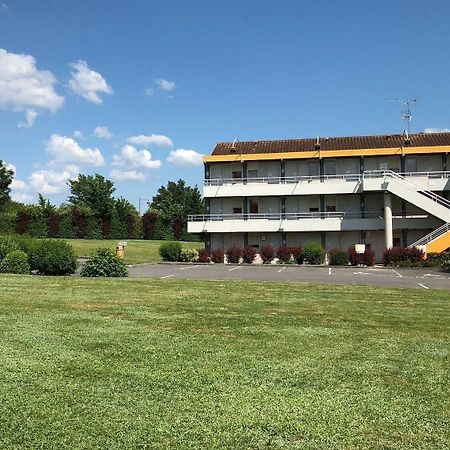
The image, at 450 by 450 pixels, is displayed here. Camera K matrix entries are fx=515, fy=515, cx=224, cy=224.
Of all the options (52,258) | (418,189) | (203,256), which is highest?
(418,189)

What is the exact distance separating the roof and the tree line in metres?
18.7

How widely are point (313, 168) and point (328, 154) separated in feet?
6.35

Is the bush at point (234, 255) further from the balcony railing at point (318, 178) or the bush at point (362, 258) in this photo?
the balcony railing at point (318, 178)

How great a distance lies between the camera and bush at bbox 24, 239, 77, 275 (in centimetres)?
1920

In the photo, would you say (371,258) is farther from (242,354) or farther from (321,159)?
(242,354)

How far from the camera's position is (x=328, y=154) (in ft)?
137

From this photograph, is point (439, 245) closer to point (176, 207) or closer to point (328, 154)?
point (328, 154)

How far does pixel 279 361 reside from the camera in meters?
6.00

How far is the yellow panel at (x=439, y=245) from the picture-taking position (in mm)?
33281

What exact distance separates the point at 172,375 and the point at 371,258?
97.4 ft

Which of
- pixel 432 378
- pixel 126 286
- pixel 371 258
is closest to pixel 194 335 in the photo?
pixel 432 378

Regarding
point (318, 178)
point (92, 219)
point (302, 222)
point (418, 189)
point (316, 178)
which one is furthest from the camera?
point (92, 219)

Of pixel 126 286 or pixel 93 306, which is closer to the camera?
pixel 93 306

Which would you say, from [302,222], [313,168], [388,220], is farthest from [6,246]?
[313,168]
